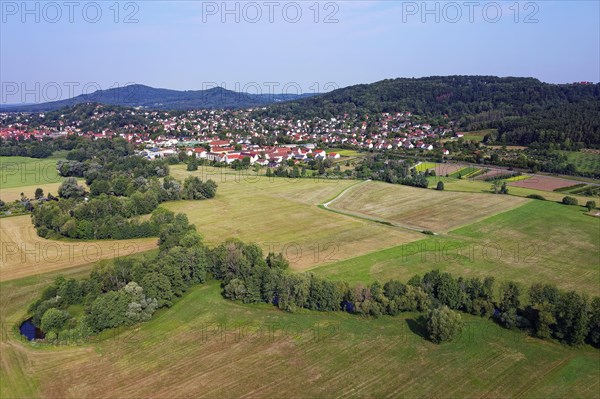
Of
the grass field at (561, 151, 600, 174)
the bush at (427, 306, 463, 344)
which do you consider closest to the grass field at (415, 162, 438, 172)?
the grass field at (561, 151, 600, 174)

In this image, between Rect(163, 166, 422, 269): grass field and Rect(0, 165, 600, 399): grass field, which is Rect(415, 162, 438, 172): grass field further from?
Rect(0, 165, 600, 399): grass field

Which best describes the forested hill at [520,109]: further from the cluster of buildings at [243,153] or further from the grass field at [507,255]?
the grass field at [507,255]

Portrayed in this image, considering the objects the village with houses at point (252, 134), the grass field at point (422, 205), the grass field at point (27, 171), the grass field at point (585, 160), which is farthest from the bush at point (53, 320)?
the grass field at point (585, 160)

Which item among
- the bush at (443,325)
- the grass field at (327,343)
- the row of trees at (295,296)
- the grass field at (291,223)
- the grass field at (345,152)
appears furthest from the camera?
the grass field at (345,152)

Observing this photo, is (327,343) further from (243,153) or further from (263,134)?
(263,134)

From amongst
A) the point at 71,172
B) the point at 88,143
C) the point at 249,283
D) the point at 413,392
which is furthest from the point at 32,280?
the point at 88,143

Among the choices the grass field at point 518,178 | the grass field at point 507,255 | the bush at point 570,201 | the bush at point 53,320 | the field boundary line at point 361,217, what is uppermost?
the grass field at point 518,178
